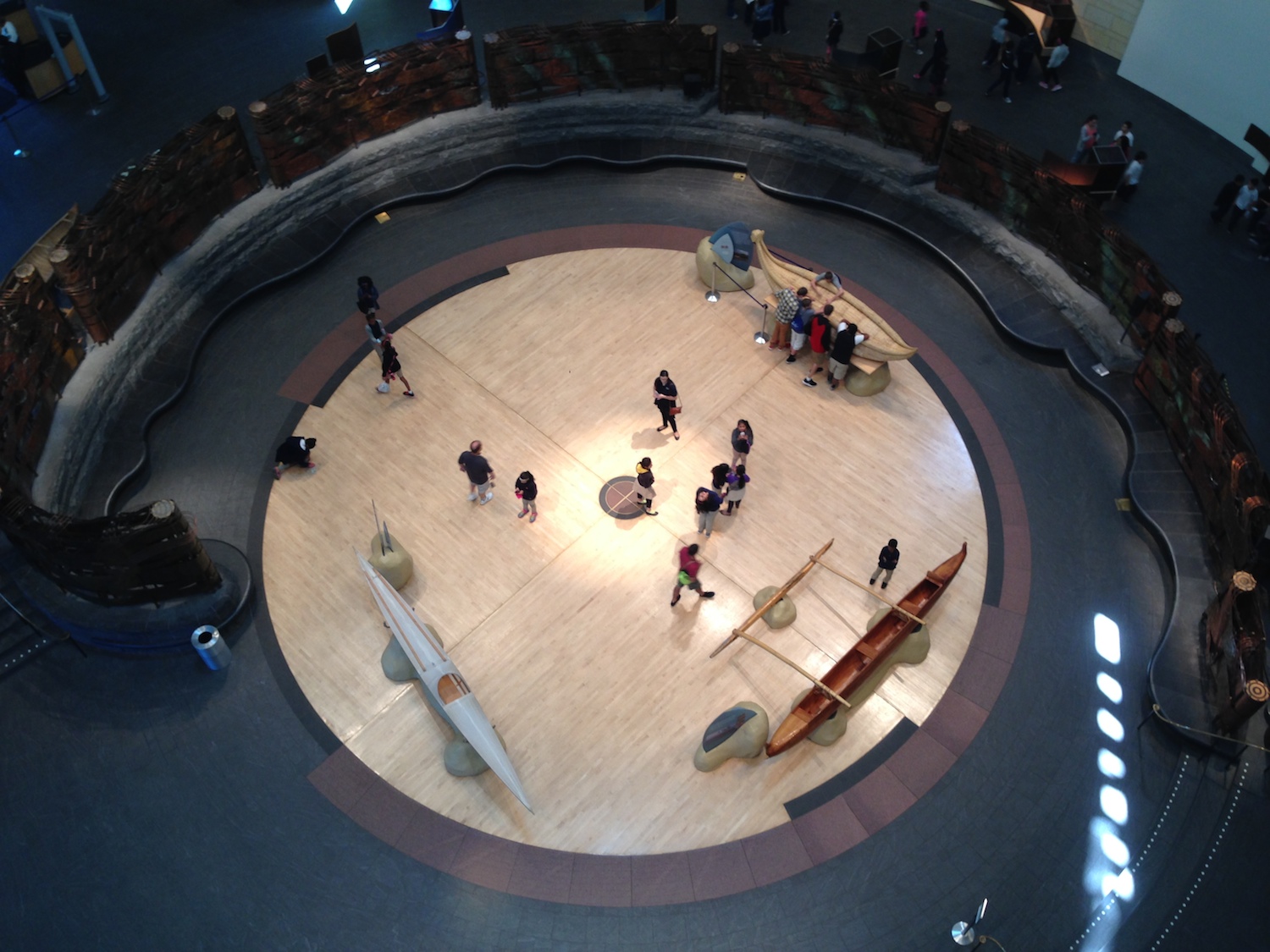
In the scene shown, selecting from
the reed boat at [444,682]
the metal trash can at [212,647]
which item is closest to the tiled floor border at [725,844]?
the reed boat at [444,682]

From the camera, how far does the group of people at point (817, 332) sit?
20109 mm

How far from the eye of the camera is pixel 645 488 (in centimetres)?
1925

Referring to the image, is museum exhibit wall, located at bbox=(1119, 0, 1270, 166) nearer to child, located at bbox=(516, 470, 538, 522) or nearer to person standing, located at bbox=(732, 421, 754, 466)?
person standing, located at bbox=(732, 421, 754, 466)

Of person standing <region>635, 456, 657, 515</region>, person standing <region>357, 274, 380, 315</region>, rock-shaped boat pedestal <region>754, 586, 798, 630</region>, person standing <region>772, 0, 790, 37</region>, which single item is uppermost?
person standing <region>772, 0, 790, 37</region>

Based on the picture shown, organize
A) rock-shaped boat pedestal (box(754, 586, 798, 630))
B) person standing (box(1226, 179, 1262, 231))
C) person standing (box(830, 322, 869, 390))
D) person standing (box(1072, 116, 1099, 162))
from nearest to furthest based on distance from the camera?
rock-shaped boat pedestal (box(754, 586, 798, 630)) < person standing (box(830, 322, 869, 390)) < person standing (box(1226, 179, 1262, 231)) < person standing (box(1072, 116, 1099, 162))

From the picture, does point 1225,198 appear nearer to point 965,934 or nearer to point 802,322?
point 802,322

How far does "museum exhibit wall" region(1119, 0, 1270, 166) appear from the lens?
22953 millimetres

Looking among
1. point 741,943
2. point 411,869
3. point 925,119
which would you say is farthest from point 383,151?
point 741,943

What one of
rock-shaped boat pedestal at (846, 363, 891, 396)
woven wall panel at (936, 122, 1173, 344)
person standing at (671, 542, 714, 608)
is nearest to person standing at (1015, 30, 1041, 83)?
woven wall panel at (936, 122, 1173, 344)

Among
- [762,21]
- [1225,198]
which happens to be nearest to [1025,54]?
[1225,198]

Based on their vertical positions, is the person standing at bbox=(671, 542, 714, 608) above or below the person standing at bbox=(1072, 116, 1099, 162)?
below

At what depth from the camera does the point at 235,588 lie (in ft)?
58.5

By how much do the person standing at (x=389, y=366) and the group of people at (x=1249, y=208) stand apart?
1740 centimetres

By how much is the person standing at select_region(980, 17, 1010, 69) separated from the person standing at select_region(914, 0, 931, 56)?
1.57 metres
